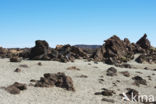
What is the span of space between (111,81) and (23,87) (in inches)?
459

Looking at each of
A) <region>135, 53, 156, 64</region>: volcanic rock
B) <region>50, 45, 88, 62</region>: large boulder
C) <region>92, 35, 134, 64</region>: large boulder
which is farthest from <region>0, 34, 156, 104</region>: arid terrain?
<region>135, 53, 156, 64</region>: volcanic rock

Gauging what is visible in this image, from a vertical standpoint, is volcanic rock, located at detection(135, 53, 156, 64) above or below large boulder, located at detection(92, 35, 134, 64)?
below

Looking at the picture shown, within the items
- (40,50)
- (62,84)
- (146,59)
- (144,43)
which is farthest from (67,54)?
(144,43)

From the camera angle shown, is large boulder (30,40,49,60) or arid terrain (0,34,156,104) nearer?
arid terrain (0,34,156,104)

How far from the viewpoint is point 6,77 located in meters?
24.6

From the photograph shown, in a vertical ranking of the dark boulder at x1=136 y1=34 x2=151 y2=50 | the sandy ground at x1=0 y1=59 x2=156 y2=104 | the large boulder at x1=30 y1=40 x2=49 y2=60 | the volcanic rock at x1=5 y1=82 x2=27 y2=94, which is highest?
the dark boulder at x1=136 y1=34 x2=151 y2=50

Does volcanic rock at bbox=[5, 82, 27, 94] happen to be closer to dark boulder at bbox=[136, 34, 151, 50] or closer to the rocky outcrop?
the rocky outcrop

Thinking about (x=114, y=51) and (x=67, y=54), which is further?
(x=114, y=51)

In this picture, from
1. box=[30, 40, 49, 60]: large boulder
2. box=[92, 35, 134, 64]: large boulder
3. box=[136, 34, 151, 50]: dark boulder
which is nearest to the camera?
box=[30, 40, 49, 60]: large boulder

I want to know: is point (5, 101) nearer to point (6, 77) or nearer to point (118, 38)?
point (6, 77)

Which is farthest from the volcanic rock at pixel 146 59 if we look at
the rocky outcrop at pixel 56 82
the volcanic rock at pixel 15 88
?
the volcanic rock at pixel 15 88

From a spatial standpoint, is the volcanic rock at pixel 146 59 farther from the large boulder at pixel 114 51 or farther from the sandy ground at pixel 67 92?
the sandy ground at pixel 67 92

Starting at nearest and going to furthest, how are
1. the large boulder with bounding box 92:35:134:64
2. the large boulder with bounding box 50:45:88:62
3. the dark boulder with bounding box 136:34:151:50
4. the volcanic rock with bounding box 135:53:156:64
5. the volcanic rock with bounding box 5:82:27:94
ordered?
the volcanic rock with bounding box 5:82:27:94 → the large boulder with bounding box 50:45:88:62 → the large boulder with bounding box 92:35:134:64 → the volcanic rock with bounding box 135:53:156:64 → the dark boulder with bounding box 136:34:151:50

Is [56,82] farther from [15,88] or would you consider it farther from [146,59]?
[146,59]
